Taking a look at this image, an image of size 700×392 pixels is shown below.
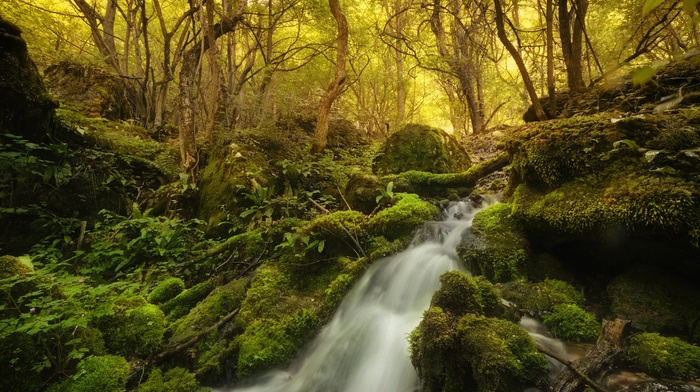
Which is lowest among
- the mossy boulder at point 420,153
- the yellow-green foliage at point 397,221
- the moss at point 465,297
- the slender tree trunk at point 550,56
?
the moss at point 465,297

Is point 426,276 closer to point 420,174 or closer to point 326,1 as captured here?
point 420,174

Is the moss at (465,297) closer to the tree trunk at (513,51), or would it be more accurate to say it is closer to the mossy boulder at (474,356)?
the mossy boulder at (474,356)

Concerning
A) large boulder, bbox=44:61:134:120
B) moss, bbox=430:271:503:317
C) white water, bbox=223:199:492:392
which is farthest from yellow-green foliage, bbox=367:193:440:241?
large boulder, bbox=44:61:134:120

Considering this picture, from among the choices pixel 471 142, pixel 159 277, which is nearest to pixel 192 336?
pixel 159 277

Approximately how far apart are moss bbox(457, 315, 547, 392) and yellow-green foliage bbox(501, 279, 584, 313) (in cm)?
75

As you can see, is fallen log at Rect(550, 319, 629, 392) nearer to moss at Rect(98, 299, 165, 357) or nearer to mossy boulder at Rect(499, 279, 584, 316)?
mossy boulder at Rect(499, 279, 584, 316)

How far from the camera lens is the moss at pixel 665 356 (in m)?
2.15

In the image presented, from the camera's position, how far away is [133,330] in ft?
11.3

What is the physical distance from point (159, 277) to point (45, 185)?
2.65 metres

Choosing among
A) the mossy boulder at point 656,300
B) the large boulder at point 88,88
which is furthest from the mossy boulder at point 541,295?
the large boulder at point 88,88

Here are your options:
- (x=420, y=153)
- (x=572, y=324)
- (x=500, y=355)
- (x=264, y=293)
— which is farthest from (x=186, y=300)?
(x=420, y=153)

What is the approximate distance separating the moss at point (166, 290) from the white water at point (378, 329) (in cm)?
177

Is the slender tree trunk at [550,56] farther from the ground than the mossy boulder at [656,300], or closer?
farther from the ground

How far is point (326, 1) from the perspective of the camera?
9578 mm
